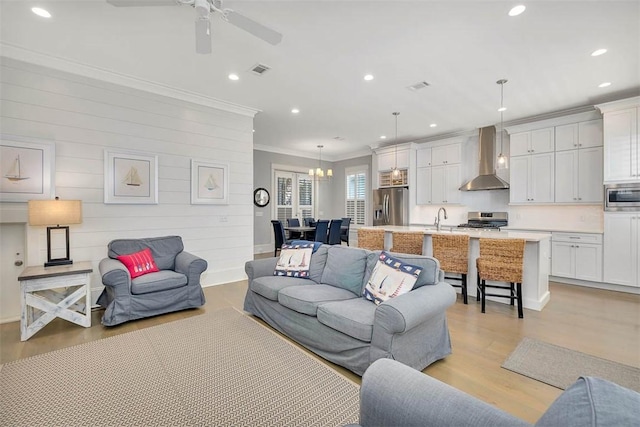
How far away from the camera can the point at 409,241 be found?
4.21 m

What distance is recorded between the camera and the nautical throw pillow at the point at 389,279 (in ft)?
7.55

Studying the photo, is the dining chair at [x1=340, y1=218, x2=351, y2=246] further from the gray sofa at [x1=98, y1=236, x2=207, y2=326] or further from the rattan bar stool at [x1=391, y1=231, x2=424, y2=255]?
the gray sofa at [x1=98, y1=236, x2=207, y2=326]

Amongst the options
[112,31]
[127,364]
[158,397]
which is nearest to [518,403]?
[158,397]

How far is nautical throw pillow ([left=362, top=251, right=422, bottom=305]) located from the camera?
2.30m

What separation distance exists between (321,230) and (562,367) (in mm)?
4779

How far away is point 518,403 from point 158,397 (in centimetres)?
234

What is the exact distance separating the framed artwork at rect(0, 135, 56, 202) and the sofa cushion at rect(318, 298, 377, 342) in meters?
→ 3.44

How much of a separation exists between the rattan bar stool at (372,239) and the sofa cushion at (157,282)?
277 cm

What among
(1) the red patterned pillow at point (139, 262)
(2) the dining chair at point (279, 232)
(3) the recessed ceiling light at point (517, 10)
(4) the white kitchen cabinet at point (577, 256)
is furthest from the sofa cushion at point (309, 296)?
(4) the white kitchen cabinet at point (577, 256)

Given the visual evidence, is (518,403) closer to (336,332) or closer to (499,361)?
(499,361)

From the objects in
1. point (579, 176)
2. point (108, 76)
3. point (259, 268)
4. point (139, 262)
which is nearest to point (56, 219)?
point (139, 262)

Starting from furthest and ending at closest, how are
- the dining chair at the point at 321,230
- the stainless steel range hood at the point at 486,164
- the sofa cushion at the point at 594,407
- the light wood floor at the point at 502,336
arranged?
the dining chair at the point at 321,230
the stainless steel range hood at the point at 486,164
the light wood floor at the point at 502,336
the sofa cushion at the point at 594,407

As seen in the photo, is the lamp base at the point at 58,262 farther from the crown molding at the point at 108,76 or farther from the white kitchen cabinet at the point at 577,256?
the white kitchen cabinet at the point at 577,256

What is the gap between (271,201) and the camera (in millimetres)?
8047
